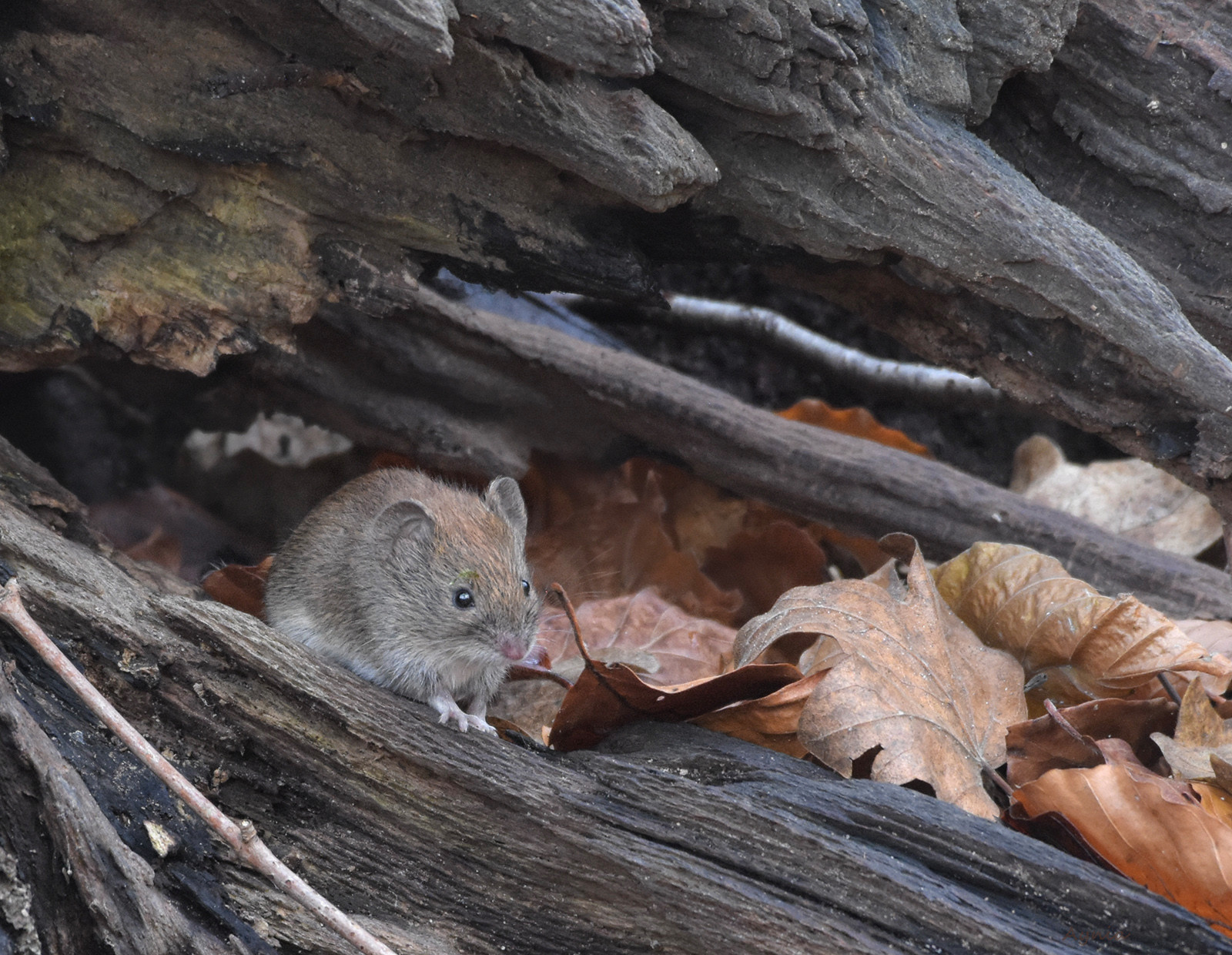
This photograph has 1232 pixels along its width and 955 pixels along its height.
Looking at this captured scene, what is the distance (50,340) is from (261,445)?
8.60ft

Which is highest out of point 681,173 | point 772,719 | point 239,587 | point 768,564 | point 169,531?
point 681,173

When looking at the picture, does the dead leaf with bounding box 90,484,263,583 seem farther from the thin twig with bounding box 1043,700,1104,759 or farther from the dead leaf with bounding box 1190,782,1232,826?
the dead leaf with bounding box 1190,782,1232,826

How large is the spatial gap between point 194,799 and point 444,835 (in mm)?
602

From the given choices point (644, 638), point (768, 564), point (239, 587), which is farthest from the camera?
point (768, 564)

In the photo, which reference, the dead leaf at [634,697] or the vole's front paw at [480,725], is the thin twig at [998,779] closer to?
the dead leaf at [634,697]

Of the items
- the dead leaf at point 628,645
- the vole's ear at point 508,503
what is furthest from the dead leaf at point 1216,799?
the vole's ear at point 508,503

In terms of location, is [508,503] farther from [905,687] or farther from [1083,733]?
[1083,733]

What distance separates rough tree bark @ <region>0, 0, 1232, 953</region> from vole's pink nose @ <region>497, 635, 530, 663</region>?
63 centimetres

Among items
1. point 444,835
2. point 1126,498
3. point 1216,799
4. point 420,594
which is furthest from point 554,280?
point 1126,498

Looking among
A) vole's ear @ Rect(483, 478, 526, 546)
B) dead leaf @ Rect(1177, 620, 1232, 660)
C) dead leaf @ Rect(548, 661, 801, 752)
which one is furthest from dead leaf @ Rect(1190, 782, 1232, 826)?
vole's ear @ Rect(483, 478, 526, 546)

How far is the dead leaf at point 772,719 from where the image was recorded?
2.83 m

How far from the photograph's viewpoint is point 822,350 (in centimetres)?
629

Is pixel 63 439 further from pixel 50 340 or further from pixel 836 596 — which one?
pixel 836 596

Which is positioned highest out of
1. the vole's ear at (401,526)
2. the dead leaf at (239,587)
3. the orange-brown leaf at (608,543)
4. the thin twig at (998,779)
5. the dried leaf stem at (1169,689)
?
the dried leaf stem at (1169,689)
